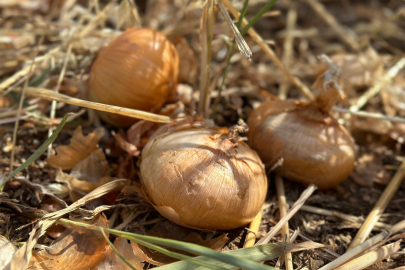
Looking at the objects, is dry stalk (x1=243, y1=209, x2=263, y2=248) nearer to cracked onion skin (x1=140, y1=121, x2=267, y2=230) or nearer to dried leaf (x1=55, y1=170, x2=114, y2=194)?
cracked onion skin (x1=140, y1=121, x2=267, y2=230)

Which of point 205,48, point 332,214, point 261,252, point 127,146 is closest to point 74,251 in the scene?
point 127,146

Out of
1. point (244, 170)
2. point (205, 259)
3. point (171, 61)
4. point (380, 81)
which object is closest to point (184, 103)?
point (171, 61)

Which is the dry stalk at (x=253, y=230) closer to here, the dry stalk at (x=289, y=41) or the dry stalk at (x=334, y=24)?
the dry stalk at (x=289, y=41)

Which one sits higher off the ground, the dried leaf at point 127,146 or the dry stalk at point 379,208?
the dried leaf at point 127,146

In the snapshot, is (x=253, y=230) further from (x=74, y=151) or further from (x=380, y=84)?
(x=380, y=84)

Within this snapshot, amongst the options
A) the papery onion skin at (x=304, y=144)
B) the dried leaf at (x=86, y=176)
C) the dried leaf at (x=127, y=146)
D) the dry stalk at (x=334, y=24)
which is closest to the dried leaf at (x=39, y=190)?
the dried leaf at (x=86, y=176)

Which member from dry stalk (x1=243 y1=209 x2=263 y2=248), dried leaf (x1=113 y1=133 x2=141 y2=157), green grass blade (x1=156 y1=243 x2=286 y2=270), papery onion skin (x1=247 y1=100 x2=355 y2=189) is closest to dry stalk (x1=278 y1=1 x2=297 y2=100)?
papery onion skin (x1=247 y1=100 x2=355 y2=189)

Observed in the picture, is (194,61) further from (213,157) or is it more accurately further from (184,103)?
(213,157)
